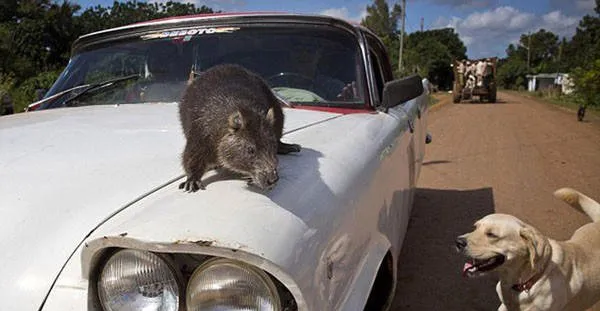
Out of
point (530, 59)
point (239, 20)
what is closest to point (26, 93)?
point (239, 20)

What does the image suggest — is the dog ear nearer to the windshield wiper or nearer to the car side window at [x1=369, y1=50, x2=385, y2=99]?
the car side window at [x1=369, y1=50, x2=385, y2=99]

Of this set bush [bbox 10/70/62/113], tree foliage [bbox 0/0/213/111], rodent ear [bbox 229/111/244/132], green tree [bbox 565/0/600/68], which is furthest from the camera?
green tree [bbox 565/0/600/68]

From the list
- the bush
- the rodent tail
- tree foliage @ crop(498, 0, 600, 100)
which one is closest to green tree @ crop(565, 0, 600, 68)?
tree foliage @ crop(498, 0, 600, 100)

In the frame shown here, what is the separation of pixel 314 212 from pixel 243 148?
0.29 meters

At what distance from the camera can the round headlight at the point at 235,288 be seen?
4.28ft

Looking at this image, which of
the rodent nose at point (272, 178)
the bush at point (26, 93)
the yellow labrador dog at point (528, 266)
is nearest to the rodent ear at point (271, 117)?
the rodent nose at point (272, 178)

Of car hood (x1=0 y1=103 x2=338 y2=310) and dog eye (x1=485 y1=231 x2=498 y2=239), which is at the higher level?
car hood (x1=0 y1=103 x2=338 y2=310)

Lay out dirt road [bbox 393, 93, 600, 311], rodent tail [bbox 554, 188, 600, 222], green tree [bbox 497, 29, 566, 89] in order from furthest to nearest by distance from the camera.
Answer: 1. green tree [bbox 497, 29, 566, 89]
2. dirt road [bbox 393, 93, 600, 311]
3. rodent tail [bbox 554, 188, 600, 222]

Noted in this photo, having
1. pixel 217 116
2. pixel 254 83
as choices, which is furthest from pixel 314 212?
pixel 254 83

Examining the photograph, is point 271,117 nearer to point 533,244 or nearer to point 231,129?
point 231,129

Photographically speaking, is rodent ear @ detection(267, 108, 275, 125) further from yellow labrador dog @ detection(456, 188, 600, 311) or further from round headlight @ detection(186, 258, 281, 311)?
yellow labrador dog @ detection(456, 188, 600, 311)

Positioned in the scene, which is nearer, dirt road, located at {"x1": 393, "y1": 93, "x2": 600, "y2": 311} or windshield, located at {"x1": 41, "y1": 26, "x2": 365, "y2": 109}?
windshield, located at {"x1": 41, "y1": 26, "x2": 365, "y2": 109}

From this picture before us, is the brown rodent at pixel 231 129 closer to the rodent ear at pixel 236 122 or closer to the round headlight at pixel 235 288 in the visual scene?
the rodent ear at pixel 236 122

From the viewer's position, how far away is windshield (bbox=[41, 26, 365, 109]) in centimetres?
311
